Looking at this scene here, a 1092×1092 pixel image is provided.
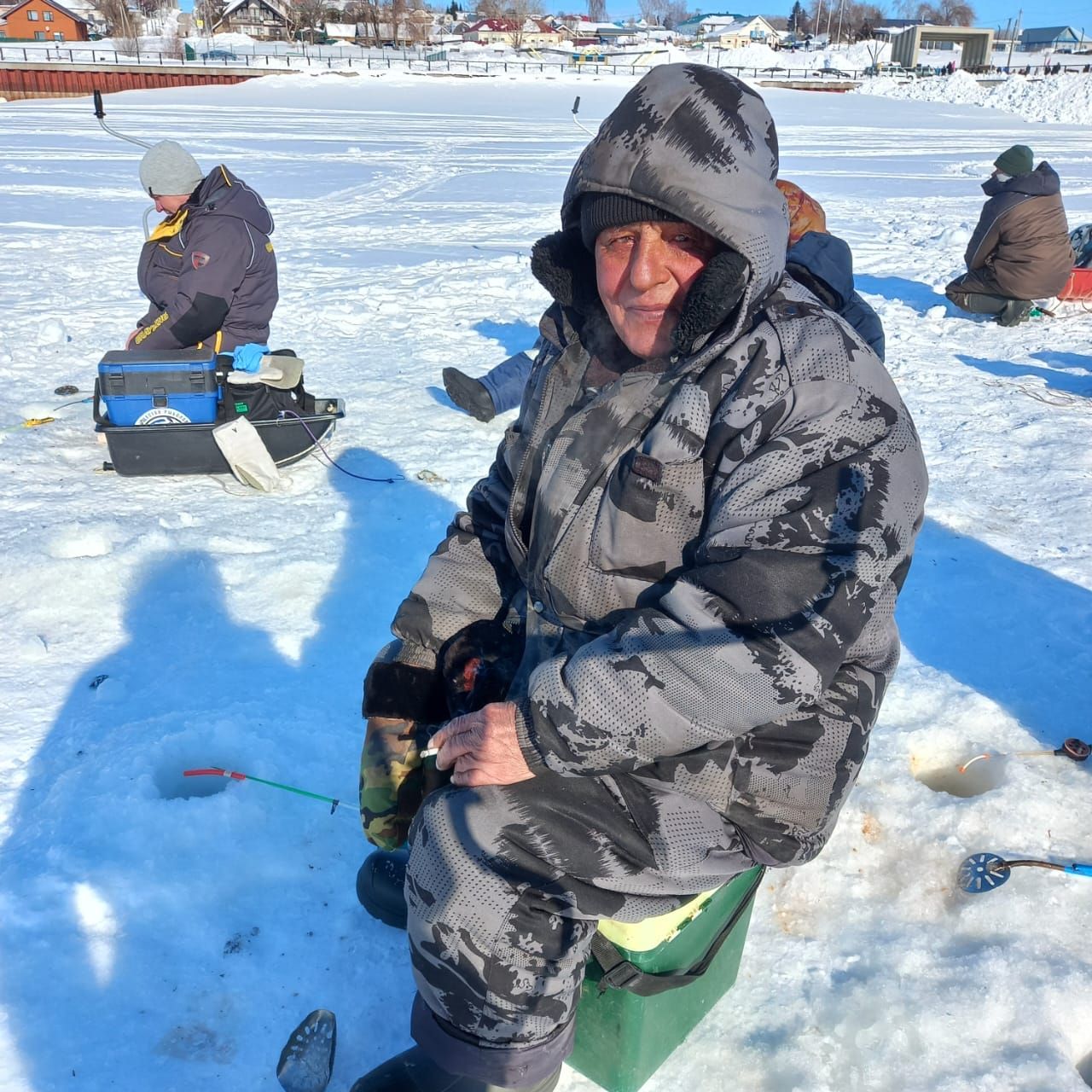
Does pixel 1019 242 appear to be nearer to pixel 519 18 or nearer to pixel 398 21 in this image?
pixel 398 21

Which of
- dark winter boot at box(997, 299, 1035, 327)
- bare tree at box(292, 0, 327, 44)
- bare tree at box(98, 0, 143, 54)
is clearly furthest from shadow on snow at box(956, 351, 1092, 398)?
bare tree at box(292, 0, 327, 44)

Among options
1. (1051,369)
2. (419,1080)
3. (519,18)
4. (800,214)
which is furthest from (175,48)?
(419,1080)

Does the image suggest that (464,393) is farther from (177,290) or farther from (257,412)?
(177,290)

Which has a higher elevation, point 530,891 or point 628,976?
point 530,891

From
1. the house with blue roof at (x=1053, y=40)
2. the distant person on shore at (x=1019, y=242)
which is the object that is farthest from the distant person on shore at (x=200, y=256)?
the house with blue roof at (x=1053, y=40)

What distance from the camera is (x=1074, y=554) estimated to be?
150 inches

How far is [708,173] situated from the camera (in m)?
1.46

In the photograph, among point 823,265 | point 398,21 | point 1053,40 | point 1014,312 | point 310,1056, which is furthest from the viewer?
point 1053,40

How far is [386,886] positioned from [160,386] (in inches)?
111

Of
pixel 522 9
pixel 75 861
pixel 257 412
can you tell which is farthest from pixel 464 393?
pixel 522 9

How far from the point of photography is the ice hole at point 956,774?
2.59 m

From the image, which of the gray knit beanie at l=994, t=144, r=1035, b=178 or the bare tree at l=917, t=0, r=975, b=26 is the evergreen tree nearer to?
the bare tree at l=917, t=0, r=975, b=26

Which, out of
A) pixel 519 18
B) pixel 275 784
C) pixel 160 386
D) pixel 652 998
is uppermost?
pixel 519 18

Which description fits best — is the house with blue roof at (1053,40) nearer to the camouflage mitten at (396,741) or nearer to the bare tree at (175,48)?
the bare tree at (175,48)
